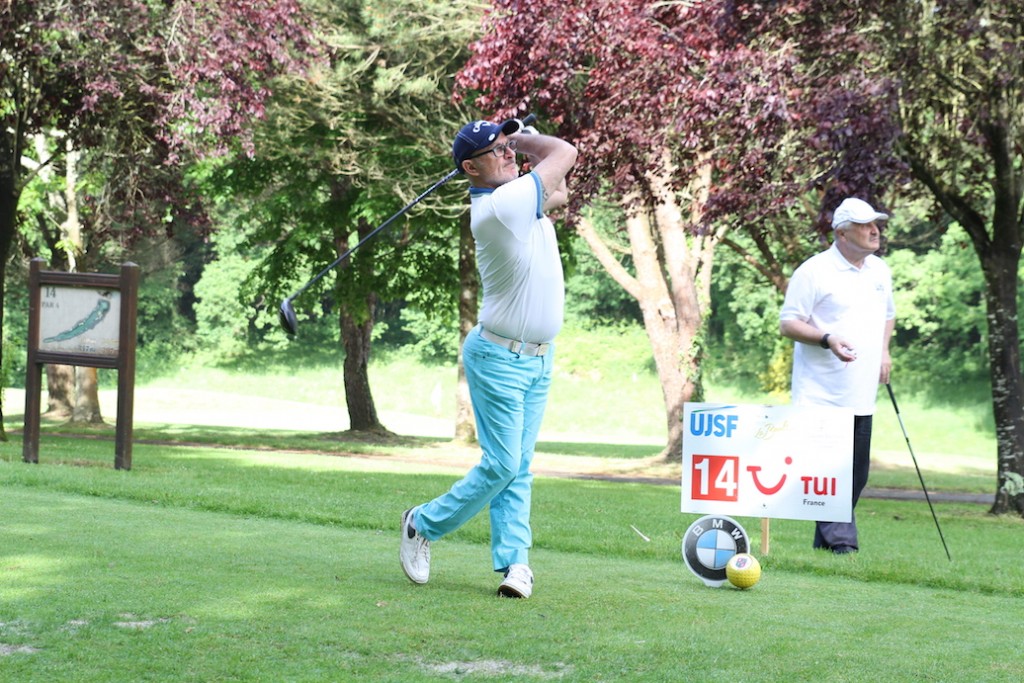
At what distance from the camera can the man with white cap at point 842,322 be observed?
898cm

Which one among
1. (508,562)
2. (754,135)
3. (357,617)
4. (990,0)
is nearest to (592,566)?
(508,562)

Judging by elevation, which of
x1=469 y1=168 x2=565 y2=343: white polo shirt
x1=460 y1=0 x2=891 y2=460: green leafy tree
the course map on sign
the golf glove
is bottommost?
the course map on sign

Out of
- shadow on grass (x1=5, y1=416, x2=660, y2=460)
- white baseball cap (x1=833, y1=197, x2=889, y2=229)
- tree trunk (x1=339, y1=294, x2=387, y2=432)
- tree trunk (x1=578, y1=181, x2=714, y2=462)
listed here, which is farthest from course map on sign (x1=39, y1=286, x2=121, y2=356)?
tree trunk (x1=339, y1=294, x2=387, y2=432)

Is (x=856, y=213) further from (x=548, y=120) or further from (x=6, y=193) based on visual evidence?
(x=6, y=193)

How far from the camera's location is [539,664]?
4715mm

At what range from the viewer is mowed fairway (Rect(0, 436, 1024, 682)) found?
4.68 metres

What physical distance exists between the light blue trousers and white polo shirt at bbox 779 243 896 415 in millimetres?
3098

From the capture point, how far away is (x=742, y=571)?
6660mm

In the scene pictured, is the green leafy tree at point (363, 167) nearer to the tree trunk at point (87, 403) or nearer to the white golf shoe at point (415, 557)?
the tree trunk at point (87, 403)

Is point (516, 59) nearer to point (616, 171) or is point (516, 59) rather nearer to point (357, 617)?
point (616, 171)

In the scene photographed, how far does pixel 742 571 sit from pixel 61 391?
3032cm

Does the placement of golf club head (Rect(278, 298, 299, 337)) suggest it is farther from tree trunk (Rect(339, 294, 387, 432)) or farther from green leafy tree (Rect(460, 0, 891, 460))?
tree trunk (Rect(339, 294, 387, 432))

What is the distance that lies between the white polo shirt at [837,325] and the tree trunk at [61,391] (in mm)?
27678

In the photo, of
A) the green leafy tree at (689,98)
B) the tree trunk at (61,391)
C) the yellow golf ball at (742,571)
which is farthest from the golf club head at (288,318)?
the tree trunk at (61,391)
